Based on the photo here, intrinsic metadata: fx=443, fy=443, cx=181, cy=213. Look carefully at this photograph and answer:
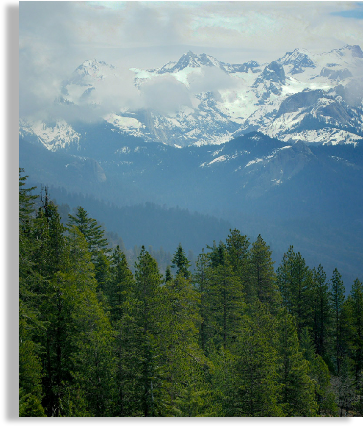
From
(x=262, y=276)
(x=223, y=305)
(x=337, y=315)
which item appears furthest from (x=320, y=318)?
(x=223, y=305)

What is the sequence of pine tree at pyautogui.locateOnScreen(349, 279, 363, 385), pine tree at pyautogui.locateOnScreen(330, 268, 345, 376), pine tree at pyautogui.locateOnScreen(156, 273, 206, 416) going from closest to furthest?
pine tree at pyautogui.locateOnScreen(156, 273, 206, 416)
pine tree at pyautogui.locateOnScreen(349, 279, 363, 385)
pine tree at pyautogui.locateOnScreen(330, 268, 345, 376)

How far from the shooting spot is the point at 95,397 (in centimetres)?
2972

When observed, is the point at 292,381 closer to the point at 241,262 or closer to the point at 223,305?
the point at 223,305

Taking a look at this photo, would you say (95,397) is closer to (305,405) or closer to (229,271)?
(305,405)

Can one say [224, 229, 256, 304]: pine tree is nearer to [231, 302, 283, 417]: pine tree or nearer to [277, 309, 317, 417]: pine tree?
[277, 309, 317, 417]: pine tree

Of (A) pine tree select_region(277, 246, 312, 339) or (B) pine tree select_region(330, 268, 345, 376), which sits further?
(B) pine tree select_region(330, 268, 345, 376)

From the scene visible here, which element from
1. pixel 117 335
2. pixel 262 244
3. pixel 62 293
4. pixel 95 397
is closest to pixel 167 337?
pixel 117 335

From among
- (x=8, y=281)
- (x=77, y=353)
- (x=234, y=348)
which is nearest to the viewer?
(x=8, y=281)

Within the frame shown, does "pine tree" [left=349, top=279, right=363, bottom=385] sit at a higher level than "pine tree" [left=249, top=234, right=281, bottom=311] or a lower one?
lower

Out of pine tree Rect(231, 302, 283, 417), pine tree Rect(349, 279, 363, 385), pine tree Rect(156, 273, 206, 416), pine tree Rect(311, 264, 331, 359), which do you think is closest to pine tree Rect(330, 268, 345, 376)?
pine tree Rect(311, 264, 331, 359)

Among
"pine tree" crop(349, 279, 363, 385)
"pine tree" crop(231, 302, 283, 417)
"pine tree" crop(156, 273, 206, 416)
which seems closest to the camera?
"pine tree" crop(156, 273, 206, 416)

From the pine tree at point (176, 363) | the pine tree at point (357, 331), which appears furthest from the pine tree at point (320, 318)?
the pine tree at point (176, 363)

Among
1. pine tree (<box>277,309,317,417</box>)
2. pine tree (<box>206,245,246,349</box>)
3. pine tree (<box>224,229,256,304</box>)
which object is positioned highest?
pine tree (<box>224,229,256,304</box>)

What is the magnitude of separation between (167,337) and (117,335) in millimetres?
3615
